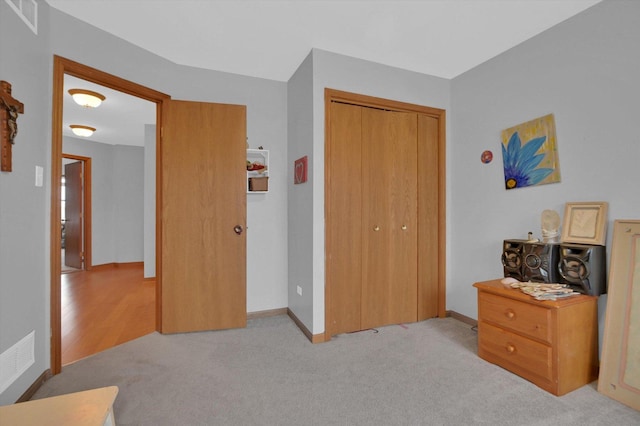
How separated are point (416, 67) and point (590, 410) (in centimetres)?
290

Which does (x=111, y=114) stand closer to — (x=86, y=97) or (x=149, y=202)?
(x=86, y=97)

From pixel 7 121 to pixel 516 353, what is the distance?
3371 mm

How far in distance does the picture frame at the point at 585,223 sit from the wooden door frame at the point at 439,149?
3.69 ft

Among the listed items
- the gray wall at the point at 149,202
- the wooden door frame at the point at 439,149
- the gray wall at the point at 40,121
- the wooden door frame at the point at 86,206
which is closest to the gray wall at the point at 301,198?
the wooden door frame at the point at 439,149

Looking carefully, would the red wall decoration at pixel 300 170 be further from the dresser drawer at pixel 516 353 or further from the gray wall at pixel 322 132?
the dresser drawer at pixel 516 353

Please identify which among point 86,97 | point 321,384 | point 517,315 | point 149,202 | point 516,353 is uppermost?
point 86,97

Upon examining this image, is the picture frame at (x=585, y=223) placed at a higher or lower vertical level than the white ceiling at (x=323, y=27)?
lower

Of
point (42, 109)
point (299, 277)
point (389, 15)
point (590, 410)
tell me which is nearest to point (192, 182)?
point (42, 109)

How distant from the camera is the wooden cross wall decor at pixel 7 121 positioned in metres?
1.61

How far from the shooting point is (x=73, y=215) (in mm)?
6152

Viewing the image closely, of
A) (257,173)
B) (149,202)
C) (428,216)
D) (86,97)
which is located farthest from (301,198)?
(149,202)

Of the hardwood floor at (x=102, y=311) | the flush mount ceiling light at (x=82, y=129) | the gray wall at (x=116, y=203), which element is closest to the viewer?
the hardwood floor at (x=102, y=311)

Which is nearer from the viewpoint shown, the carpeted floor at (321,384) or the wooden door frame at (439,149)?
the carpeted floor at (321,384)

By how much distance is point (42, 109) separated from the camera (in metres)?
2.04
